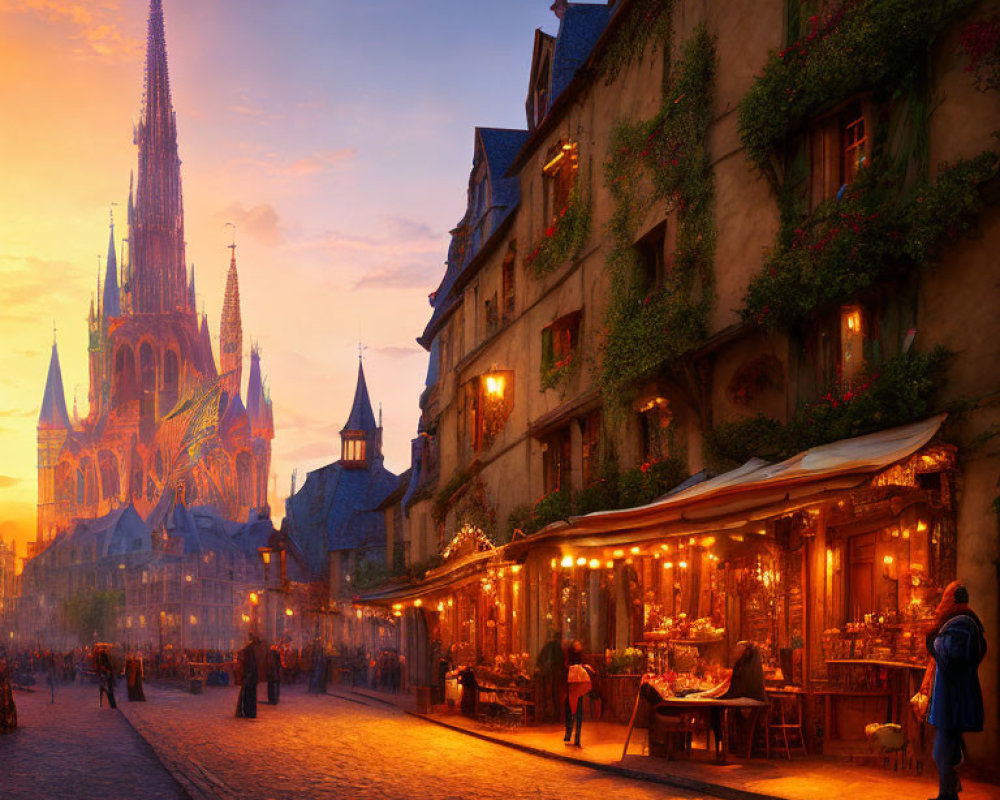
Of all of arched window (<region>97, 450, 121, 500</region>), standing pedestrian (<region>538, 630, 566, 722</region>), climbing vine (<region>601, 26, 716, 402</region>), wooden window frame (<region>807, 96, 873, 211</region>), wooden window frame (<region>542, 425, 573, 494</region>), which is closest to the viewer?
wooden window frame (<region>807, 96, 873, 211</region>)

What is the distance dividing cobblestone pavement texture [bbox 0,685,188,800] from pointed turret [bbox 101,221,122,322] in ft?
500

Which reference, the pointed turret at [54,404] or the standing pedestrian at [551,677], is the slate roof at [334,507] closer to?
the standing pedestrian at [551,677]

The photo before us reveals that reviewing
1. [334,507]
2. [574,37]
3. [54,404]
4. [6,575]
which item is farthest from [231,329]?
[574,37]

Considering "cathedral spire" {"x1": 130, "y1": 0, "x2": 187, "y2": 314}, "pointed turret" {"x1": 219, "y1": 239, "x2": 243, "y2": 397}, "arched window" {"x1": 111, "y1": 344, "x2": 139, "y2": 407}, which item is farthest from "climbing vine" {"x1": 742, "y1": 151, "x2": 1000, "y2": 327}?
"pointed turret" {"x1": 219, "y1": 239, "x2": 243, "y2": 397}

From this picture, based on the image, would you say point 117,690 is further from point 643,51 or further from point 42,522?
point 42,522

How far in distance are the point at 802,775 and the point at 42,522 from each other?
569 ft

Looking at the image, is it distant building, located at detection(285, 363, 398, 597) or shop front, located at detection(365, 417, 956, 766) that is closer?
shop front, located at detection(365, 417, 956, 766)

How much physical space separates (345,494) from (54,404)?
104 metres

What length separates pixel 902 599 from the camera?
1321cm

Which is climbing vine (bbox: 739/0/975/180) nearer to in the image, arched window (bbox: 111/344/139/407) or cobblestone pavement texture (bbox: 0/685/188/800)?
cobblestone pavement texture (bbox: 0/685/188/800)

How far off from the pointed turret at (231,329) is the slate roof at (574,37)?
146748 millimetres

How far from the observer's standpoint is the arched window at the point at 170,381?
505 feet

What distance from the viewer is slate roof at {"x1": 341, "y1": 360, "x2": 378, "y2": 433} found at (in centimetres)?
8994

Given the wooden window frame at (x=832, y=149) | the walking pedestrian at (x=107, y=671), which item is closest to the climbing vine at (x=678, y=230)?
the wooden window frame at (x=832, y=149)
